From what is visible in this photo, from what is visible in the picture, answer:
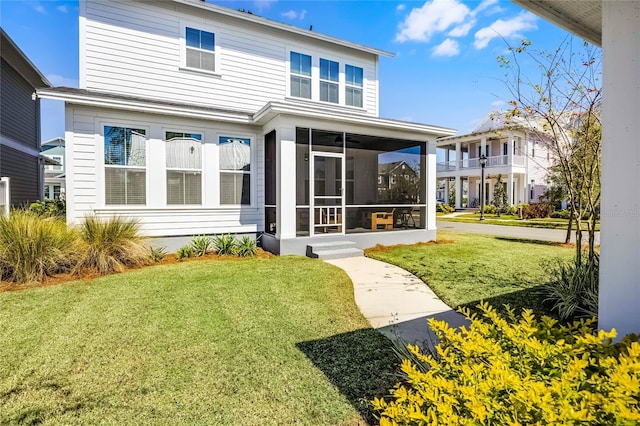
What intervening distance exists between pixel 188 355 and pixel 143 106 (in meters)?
7.15

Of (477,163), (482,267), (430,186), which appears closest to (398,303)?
(482,267)

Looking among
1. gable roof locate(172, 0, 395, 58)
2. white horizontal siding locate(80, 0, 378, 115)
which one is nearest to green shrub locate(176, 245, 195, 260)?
white horizontal siding locate(80, 0, 378, 115)

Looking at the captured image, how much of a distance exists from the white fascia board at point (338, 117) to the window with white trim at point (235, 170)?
96cm

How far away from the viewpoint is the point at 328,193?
9727 millimetres

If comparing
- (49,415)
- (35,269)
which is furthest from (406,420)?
(35,269)

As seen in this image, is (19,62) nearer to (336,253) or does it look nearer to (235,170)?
(235,170)

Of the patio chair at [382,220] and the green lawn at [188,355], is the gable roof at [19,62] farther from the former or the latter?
the patio chair at [382,220]

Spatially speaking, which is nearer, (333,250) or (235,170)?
(333,250)

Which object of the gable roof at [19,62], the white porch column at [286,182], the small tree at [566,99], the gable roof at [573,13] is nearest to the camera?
the gable roof at [573,13]

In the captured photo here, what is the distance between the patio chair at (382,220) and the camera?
10688 mm

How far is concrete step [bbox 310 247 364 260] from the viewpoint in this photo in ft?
28.2

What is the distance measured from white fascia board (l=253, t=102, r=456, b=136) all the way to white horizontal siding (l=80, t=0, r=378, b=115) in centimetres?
205

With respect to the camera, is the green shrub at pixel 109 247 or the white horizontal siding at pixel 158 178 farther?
the white horizontal siding at pixel 158 178

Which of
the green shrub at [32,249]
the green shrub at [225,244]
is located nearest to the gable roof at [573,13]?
the green shrub at [225,244]
